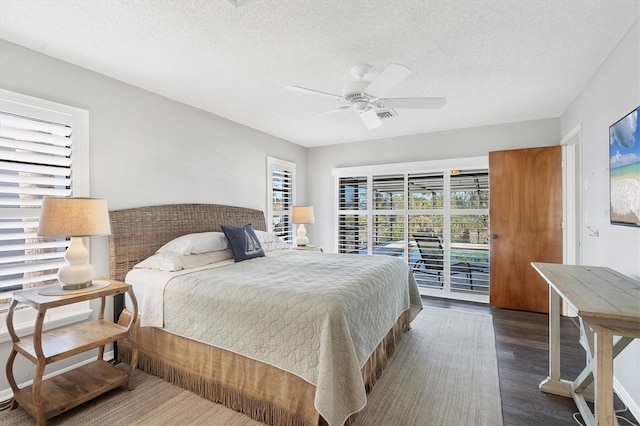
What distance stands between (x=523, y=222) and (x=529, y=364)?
2.02m

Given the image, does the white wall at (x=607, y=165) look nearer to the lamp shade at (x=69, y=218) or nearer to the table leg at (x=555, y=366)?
the table leg at (x=555, y=366)

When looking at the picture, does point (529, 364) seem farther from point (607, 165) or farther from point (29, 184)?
point (29, 184)

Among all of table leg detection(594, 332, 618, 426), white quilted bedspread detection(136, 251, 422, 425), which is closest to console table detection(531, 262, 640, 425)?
table leg detection(594, 332, 618, 426)

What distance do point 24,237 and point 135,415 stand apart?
4.86 feet

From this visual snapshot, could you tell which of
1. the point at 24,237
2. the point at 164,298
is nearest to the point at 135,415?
the point at 164,298

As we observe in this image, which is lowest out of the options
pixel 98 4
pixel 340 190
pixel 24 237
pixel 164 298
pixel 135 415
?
pixel 135 415

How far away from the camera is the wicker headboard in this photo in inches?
104

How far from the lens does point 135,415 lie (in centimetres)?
192

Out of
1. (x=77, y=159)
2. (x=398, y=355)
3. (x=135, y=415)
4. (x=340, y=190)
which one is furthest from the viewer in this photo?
(x=340, y=190)

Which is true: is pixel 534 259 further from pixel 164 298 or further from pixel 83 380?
pixel 83 380

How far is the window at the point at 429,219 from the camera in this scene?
172 inches

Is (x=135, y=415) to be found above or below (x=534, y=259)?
below

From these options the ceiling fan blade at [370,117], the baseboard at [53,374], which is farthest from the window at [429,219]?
the baseboard at [53,374]

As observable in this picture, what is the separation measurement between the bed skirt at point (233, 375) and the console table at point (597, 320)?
1195 millimetres
